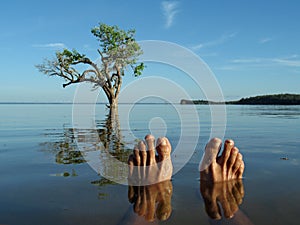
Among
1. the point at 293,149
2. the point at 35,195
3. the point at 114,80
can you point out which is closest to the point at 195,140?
the point at 293,149

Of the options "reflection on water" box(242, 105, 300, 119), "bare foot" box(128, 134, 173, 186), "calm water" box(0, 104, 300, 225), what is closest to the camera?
"calm water" box(0, 104, 300, 225)

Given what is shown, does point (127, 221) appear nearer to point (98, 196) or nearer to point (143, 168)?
point (98, 196)

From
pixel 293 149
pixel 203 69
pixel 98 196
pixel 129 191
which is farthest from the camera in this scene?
pixel 293 149

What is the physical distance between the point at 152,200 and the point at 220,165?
79cm

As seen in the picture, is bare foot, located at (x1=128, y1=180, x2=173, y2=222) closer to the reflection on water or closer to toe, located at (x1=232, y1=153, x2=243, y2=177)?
toe, located at (x1=232, y1=153, x2=243, y2=177)

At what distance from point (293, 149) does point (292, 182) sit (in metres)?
1.58

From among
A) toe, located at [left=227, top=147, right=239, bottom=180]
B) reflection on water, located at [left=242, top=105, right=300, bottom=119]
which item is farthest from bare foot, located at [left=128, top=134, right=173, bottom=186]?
reflection on water, located at [left=242, top=105, right=300, bottom=119]

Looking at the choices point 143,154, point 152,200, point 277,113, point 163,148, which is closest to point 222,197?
point 152,200

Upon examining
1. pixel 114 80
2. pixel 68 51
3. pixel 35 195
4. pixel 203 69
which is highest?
pixel 68 51

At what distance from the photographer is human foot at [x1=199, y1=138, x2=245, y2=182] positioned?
7.44ft

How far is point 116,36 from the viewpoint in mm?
18453

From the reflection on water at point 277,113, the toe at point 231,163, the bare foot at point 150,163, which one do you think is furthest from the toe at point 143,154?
the reflection on water at point 277,113

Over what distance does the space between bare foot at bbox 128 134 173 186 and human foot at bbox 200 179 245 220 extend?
12.8 inches

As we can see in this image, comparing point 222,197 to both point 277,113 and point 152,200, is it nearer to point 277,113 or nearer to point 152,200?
point 152,200
